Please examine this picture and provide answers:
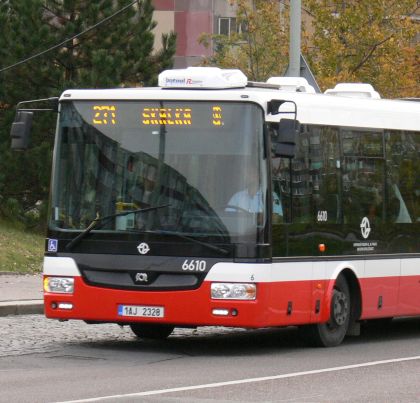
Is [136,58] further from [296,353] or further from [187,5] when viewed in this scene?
[187,5]

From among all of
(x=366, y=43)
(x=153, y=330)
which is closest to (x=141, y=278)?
(x=153, y=330)

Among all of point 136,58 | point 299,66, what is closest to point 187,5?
point 136,58

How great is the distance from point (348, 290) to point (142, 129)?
3.10m

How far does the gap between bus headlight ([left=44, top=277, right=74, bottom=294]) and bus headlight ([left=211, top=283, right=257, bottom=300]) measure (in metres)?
1.59

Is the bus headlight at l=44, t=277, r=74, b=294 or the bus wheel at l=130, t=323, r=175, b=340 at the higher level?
the bus headlight at l=44, t=277, r=74, b=294

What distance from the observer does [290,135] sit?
49.0 ft

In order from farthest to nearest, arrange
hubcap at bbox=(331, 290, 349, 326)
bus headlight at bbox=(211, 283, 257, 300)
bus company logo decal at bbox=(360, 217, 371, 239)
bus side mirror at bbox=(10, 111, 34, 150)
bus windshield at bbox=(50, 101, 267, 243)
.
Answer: bus company logo decal at bbox=(360, 217, 371, 239) < hubcap at bbox=(331, 290, 349, 326) < bus side mirror at bbox=(10, 111, 34, 150) < bus windshield at bbox=(50, 101, 267, 243) < bus headlight at bbox=(211, 283, 257, 300)

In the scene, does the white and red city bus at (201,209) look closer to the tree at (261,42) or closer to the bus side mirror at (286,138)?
the bus side mirror at (286,138)

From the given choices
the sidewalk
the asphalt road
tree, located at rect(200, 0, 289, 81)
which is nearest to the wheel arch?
the asphalt road

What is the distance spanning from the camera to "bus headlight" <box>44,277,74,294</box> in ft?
50.7

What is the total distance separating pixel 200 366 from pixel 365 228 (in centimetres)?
375

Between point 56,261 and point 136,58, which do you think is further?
point 136,58

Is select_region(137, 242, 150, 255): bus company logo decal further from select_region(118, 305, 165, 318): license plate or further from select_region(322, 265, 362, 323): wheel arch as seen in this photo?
select_region(322, 265, 362, 323): wheel arch

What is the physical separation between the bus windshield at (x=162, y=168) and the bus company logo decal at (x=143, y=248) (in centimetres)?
15
